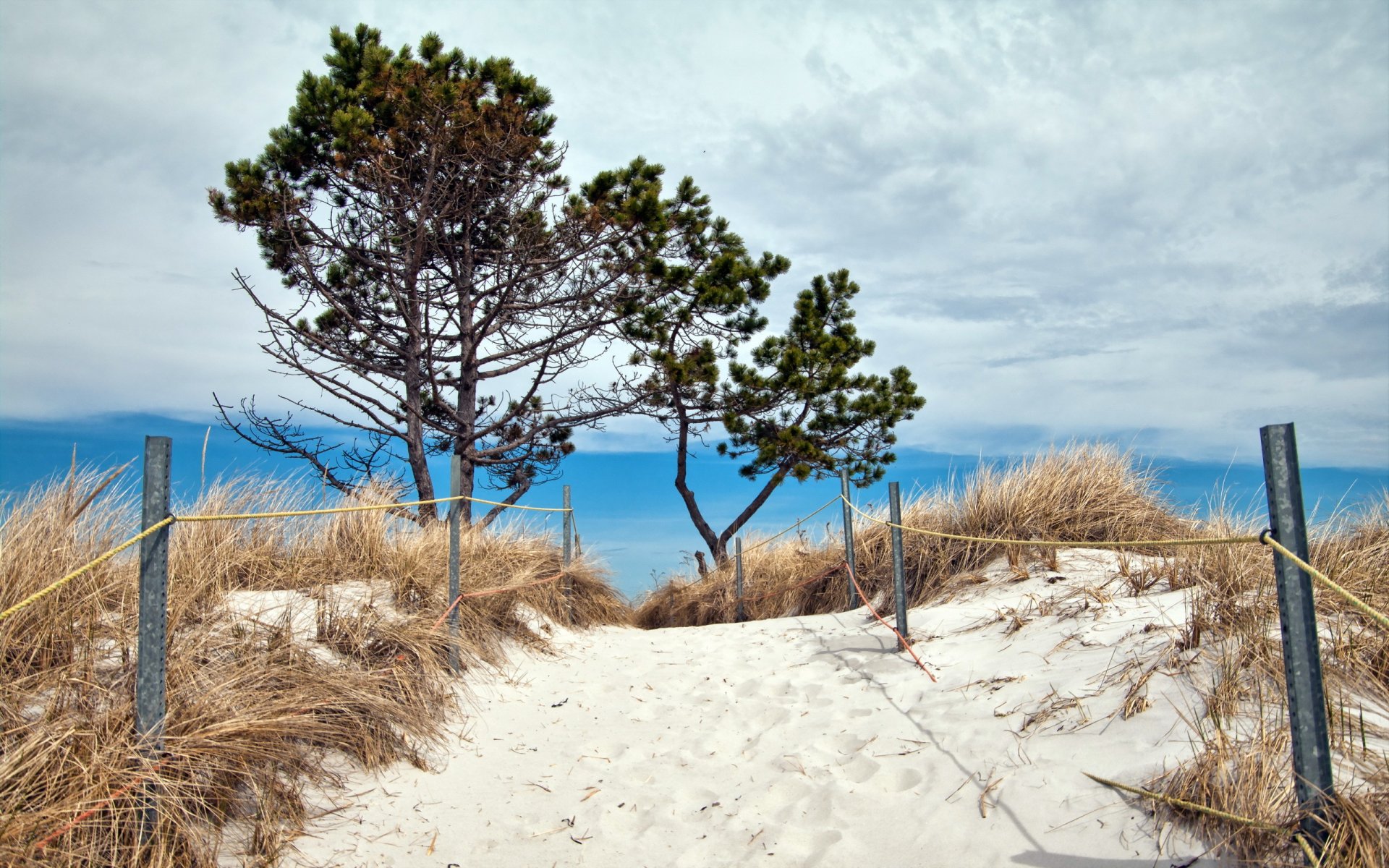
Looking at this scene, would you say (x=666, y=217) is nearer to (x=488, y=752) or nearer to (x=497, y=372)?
(x=497, y=372)

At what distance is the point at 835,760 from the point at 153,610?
2.94 metres

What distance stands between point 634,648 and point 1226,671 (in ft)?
14.9

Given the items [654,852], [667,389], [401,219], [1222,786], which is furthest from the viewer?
[667,389]

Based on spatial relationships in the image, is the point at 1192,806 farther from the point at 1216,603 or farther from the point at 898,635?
the point at 898,635

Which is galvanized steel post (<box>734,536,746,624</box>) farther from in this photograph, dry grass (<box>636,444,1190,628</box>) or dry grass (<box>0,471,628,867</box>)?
dry grass (<box>0,471,628,867</box>)

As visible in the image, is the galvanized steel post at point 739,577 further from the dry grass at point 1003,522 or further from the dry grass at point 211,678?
the dry grass at point 211,678

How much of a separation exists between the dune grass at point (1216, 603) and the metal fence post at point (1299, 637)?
0.07 meters

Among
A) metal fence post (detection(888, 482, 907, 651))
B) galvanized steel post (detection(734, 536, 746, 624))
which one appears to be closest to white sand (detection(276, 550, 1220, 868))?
metal fence post (detection(888, 482, 907, 651))

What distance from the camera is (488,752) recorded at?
14.6 ft

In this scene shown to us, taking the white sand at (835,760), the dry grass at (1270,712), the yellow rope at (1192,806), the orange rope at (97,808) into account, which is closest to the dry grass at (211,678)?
the orange rope at (97,808)

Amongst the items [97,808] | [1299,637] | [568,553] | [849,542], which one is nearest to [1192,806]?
[1299,637]

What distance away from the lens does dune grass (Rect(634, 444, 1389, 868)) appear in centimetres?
262

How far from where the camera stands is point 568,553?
322 inches

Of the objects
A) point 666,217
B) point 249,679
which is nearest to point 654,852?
point 249,679
